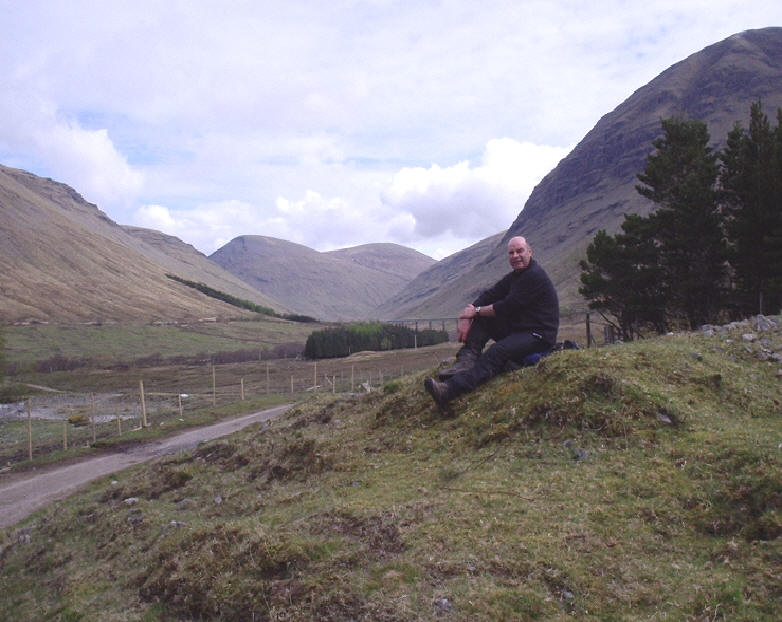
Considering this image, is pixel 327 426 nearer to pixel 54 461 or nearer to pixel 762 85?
pixel 54 461

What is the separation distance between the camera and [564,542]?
16.4ft

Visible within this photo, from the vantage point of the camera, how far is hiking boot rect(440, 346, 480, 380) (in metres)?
9.21

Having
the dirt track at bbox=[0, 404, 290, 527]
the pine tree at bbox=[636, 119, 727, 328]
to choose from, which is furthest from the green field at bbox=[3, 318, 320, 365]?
the pine tree at bbox=[636, 119, 727, 328]

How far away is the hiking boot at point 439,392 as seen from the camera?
873cm

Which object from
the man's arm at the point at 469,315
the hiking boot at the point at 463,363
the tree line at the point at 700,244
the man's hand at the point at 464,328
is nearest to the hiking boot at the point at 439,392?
the hiking boot at the point at 463,363

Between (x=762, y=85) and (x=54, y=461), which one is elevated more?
(x=762, y=85)

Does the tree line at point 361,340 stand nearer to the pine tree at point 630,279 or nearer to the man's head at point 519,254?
the pine tree at point 630,279

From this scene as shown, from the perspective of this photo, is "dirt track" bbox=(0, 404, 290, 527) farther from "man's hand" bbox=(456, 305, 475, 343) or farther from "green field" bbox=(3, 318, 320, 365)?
"green field" bbox=(3, 318, 320, 365)

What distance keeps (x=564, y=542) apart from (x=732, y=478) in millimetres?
1903

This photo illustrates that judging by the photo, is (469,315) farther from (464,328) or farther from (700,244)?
(700,244)

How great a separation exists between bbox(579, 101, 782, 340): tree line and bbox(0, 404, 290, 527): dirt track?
22697mm

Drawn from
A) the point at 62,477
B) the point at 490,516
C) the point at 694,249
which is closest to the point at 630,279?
the point at 694,249

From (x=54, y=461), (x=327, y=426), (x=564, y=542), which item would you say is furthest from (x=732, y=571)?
(x=54, y=461)

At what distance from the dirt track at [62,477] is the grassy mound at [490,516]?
716 cm
